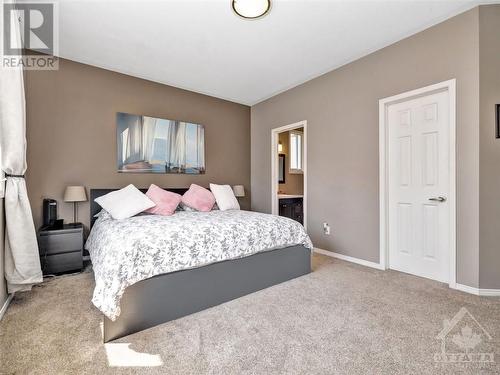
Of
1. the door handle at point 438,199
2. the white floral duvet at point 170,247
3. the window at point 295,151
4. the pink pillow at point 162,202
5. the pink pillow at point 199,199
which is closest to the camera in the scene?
the white floral duvet at point 170,247

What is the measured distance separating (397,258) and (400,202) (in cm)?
69

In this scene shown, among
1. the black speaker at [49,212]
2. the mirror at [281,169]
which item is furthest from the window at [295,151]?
the black speaker at [49,212]

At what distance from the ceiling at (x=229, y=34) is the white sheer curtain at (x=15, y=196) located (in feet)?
2.86

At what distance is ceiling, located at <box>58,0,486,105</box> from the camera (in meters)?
2.42

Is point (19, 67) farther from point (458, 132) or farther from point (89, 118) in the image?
point (458, 132)

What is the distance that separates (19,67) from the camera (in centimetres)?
230

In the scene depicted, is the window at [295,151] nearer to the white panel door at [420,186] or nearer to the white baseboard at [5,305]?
the white panel door at [420,186]

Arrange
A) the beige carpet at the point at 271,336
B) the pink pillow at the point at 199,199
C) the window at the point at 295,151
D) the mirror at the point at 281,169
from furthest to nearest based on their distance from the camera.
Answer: the window at the point at 295,151 → the mirror at the point at 281,169 → the pink pillow at the point at 199,199 → the beige carpet at the point at 271,336

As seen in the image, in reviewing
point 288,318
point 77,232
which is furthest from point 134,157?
point 288,318

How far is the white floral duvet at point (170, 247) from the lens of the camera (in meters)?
1.72

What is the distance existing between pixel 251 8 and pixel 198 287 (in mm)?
2601

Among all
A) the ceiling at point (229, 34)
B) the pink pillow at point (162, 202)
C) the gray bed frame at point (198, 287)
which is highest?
the ceiling at point (229, 34)

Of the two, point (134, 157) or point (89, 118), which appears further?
point (134, 157)

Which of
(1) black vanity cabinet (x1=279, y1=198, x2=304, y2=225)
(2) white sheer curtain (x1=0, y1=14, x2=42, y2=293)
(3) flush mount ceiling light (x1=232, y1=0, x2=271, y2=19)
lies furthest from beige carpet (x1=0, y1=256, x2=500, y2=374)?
(3) flush mount ceiling light (x1=232, y1=0, x2=271, y2=19)
